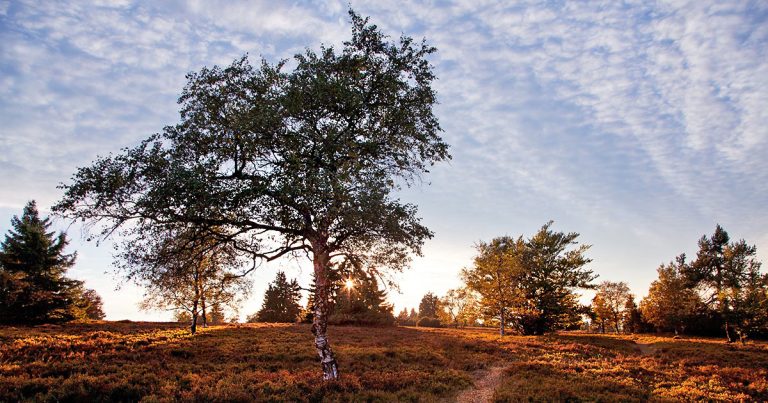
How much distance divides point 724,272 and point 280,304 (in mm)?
67598

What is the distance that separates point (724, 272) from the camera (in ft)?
164

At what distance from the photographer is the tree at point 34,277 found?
108ft

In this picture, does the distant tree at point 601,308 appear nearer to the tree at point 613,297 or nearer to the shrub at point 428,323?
the tree at point 613,297

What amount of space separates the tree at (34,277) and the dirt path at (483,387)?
132 feet

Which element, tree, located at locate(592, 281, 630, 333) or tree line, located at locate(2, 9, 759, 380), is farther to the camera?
tree, located at locate(592, 281, 630, 333)

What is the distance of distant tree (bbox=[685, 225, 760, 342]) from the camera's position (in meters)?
45.0

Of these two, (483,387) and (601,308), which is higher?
(483,387)

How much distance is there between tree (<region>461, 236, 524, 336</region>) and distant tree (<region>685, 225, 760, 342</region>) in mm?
27219

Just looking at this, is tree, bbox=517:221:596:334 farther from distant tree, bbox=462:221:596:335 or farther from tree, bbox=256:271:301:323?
tree, bbox=256:271:301:323

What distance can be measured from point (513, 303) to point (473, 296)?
7265 millimetres

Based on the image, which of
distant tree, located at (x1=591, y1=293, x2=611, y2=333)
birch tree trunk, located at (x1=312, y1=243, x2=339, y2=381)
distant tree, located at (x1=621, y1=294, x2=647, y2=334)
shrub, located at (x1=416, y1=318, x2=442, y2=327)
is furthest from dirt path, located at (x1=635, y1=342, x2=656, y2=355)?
shrub, located at (x1=416, y1=318, x2=442, y2=327)

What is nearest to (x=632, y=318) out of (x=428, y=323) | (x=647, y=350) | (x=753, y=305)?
(x=753, y=305)

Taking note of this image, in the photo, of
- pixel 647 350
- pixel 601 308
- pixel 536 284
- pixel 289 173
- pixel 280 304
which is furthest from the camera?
pixel 601 308

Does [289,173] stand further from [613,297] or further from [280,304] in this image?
[613,297]
